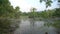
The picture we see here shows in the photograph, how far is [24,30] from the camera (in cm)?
147

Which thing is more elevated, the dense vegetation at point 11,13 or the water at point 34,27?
the dense vegetation at point 11,13

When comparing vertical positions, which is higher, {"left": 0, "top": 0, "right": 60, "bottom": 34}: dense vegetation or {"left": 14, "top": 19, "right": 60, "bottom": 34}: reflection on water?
{"left": 0, "top": 0, "right": 60, "bottom": 34}: dense vegetation

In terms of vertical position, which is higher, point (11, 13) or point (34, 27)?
point (11, 13)

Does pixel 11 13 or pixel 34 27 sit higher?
pixel 11 13

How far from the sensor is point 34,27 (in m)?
1.49

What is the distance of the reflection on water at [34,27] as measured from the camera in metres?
1.47

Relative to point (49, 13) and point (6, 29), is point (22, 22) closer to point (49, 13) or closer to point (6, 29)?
point (6, 29)

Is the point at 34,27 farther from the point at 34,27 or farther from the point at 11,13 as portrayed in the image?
the point at 11,13

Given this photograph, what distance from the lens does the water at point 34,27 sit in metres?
1.47

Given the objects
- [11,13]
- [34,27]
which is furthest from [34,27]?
[11,13]

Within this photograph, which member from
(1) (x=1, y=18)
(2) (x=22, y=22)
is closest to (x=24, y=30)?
(2) (x=22, y=22)

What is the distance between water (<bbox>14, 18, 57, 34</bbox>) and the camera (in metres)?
1.47

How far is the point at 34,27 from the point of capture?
1491 millimetres

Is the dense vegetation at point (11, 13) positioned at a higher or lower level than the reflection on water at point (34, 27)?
higher
